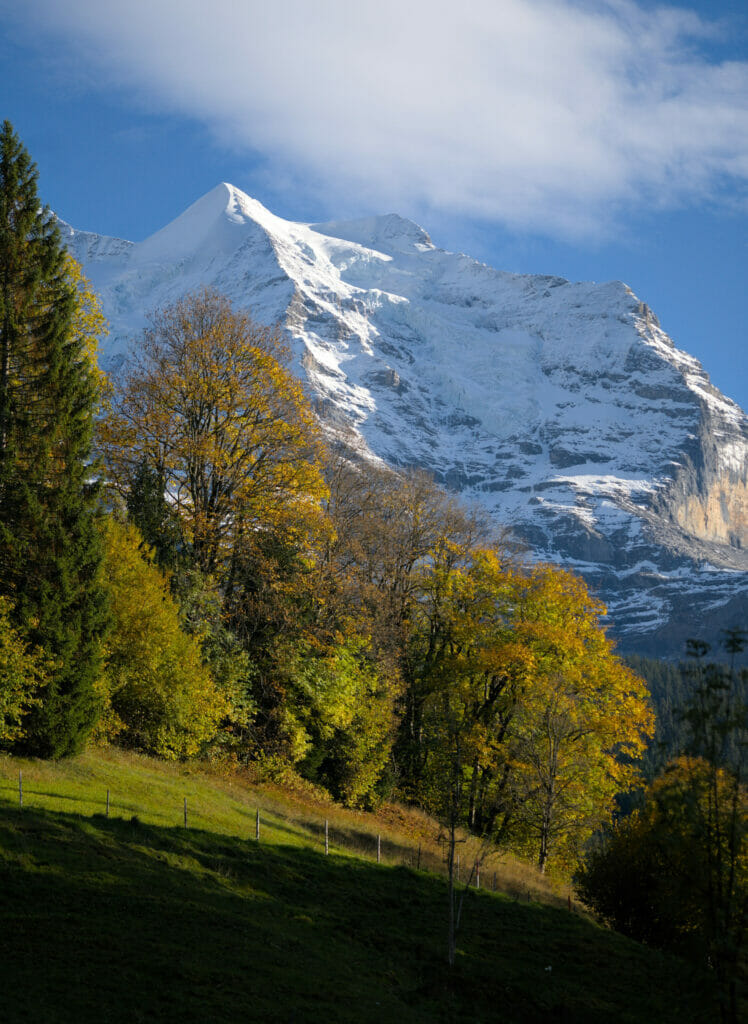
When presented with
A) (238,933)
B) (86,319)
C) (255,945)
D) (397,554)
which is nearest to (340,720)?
(397,554)

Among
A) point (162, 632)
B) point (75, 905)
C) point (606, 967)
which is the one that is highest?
point (162, 632)

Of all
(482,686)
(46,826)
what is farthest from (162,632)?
(482,686)

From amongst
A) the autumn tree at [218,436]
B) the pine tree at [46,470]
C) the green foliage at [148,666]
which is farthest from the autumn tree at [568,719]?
the pine tree at [46,470]

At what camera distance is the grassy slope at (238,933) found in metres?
15.4

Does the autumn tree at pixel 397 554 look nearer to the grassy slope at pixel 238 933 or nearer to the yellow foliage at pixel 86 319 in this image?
the yellow foliage at pixel 86 319

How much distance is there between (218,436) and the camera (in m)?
35.8

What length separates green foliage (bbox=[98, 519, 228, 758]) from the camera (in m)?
30.3

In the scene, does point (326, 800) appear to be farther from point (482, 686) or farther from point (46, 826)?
point (46, 826)

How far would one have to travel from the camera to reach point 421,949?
21.8 meters

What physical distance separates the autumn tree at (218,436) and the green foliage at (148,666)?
414 cm

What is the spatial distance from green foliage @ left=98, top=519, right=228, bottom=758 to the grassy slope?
212cm

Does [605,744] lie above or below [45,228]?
below

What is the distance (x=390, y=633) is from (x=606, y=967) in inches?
894

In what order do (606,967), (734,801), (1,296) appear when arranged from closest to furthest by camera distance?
(734,801)
(606,967)
(1,296)
